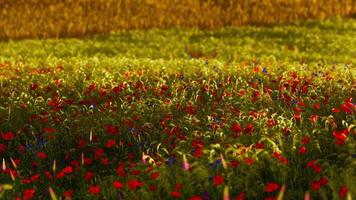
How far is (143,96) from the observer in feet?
27.9

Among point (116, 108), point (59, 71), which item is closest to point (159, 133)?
point (116, 108)

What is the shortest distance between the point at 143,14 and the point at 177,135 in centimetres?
1708

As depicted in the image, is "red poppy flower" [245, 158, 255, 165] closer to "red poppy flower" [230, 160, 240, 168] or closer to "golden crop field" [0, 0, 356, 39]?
"red poppy flower" [230, 160, 240, 168]

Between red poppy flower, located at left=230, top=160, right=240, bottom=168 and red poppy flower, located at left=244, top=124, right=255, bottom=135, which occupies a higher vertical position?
Result: red poppy flower, located at left=244, top=124, right=255, bottom=135

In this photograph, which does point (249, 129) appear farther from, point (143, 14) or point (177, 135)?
point (143, 14)

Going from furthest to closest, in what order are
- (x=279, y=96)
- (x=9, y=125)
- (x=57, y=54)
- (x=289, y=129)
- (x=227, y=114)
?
(x=57, y=54)
(x=279, y=96)
(x=9, y=125)
(x=227, y=114)
(x=289, y=129)

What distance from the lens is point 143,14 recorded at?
2311 centimetres

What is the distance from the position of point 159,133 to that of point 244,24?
1605cm

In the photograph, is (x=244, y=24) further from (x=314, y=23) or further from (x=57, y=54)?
(x=57, y=54)

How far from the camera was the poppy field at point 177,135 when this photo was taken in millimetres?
5004

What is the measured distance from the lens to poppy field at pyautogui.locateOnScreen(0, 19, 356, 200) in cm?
500

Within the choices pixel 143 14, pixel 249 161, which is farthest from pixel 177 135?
pixel 143 14

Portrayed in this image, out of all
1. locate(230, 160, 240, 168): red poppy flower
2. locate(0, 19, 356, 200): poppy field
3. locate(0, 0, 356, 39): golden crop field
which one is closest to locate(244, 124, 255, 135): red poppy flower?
locate(0, 19, 356, 200): poppy field

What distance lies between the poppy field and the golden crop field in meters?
9.71
